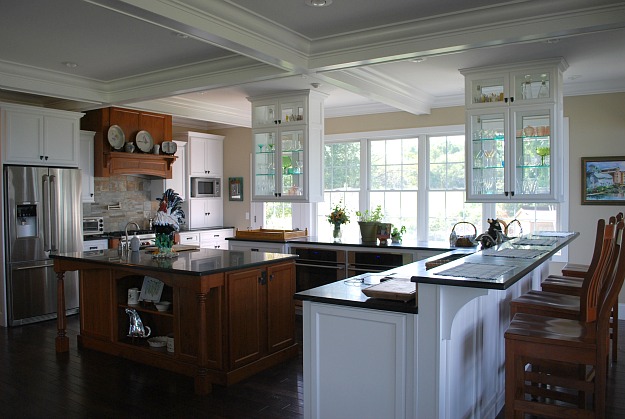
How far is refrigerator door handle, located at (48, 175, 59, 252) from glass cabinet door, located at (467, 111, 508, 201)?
4.70 metres

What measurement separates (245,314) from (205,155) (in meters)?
5.08

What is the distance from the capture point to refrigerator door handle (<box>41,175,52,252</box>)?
19.9 feet

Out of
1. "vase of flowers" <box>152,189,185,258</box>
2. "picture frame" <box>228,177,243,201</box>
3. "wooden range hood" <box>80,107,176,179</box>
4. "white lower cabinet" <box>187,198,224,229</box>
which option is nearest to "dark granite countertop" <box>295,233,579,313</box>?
"vase of flowers" <box>152,189,185,258</box>

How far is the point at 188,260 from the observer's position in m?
4.39

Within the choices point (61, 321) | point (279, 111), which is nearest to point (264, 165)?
point (279, 111)

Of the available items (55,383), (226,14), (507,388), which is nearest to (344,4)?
(226,14)

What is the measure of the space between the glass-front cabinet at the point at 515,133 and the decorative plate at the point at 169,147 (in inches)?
169

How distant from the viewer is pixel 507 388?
2.76 m

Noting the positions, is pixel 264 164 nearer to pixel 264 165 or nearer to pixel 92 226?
pixel 264 165

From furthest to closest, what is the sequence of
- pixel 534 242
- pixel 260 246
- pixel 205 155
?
pixel 205 155
pixel 260 246
pixel 534 242

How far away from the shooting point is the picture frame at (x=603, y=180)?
235 inches

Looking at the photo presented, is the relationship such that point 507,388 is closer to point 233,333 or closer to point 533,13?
point 233,333

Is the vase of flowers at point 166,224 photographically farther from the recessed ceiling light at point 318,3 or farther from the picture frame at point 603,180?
the picture frame at point 603,180

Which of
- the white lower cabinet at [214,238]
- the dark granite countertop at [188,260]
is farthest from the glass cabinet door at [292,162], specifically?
the white lower cabinet at [214,238]
